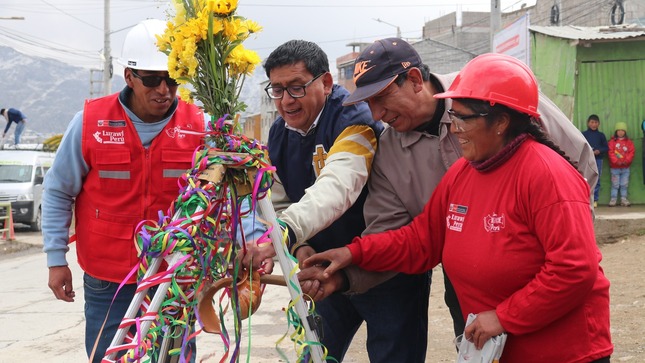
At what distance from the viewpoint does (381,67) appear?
11.6 feet

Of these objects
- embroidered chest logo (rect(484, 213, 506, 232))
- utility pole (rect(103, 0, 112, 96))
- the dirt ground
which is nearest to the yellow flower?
embroidered chest logo (rect(484, 213, 506, 232))

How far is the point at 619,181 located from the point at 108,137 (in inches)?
520

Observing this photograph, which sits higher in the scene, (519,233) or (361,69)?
(361,69)

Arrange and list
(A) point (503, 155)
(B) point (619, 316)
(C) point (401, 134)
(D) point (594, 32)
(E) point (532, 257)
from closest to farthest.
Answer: (E) point (532, 257)
(A) point (503, 155)
(C) point (401, 134)
(B) point (619, 316)
(D) point (594, 32)

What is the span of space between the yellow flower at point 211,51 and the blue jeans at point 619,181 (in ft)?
44.6

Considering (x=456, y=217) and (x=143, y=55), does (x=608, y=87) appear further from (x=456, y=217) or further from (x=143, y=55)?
(x=456, y=217)

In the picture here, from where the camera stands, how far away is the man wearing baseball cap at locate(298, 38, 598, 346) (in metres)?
3.54

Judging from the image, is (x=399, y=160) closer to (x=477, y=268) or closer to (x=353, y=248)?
(x=353, y=248)

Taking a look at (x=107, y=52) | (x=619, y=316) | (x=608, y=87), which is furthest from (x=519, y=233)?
(x=107, y=52)

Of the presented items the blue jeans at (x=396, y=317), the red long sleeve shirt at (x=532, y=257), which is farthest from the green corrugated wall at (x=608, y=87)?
the red long sleeve shirt at (x=532, y=257)

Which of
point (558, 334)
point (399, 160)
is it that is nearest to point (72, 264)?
point (399, 160)

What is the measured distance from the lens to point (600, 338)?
9.36 ft

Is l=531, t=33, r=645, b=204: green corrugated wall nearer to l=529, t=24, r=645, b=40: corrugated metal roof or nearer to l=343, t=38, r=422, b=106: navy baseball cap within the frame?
l=529, t=24, r=645, b=40: corrugated metal roof

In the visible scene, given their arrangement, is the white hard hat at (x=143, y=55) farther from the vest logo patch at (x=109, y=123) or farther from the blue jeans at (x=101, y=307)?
the blue jeans at (x=101, y=307)
